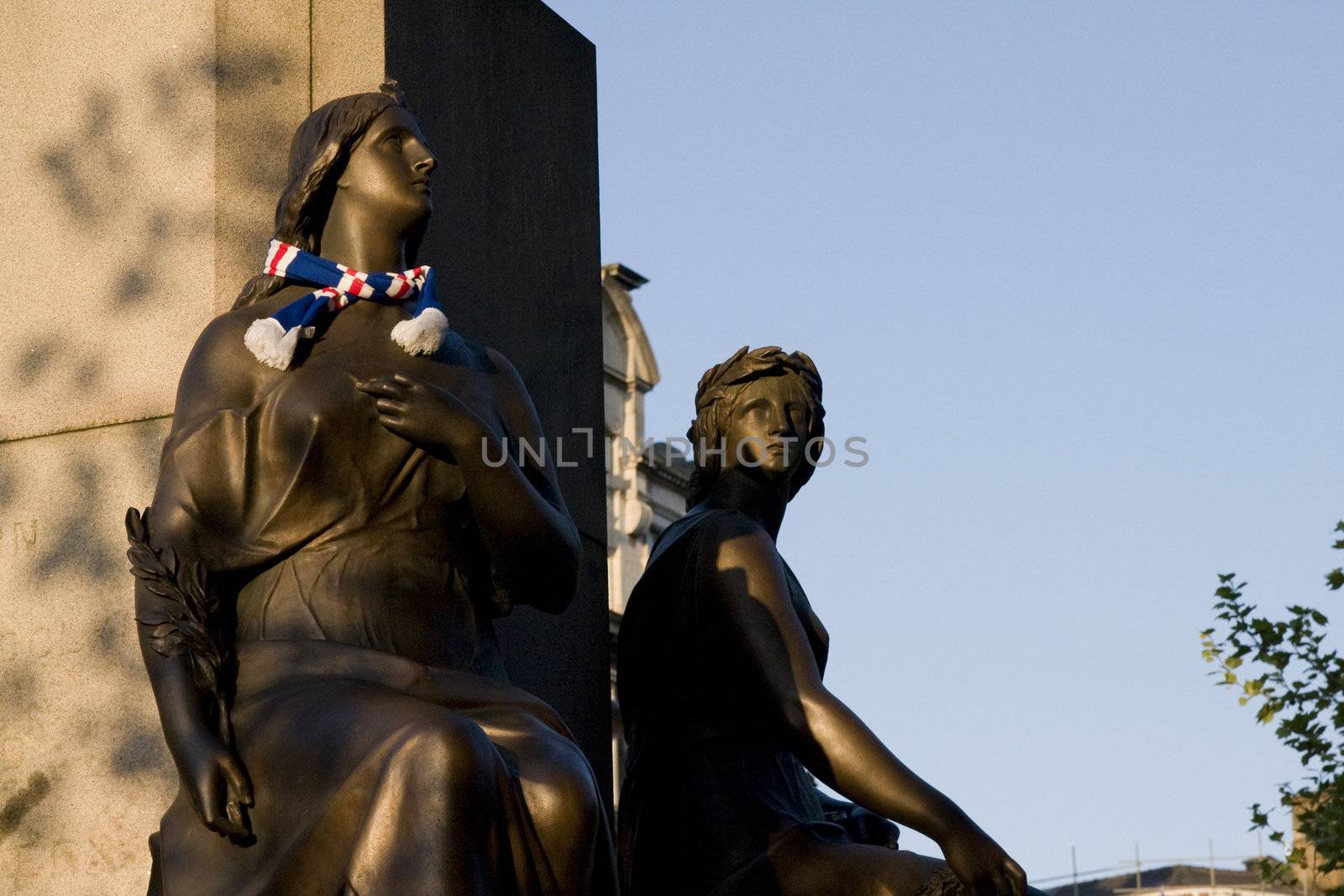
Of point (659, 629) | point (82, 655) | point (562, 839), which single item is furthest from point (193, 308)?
point (562, 839)

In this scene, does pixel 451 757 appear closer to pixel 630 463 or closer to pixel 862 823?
pixel 862 823

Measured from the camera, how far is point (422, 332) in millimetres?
6109

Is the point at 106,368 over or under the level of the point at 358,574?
over

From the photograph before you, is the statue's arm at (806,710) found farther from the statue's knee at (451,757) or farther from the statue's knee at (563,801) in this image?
the statue's knee at (451,757)

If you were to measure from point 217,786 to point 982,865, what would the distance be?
2.00m

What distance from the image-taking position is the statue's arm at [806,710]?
6344mm

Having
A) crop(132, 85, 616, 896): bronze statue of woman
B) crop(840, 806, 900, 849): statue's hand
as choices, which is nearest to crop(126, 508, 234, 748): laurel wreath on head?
crop(132, 85, 616, 896): bronze statue of woman

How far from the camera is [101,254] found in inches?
288

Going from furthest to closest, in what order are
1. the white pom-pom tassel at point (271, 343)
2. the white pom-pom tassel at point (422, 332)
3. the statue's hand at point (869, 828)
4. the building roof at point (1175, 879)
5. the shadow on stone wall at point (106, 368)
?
the building roof at point (1175, 879) < the statue's hand at point (869, 828) < the shadow on stone wall at point (106, 368) < the white pom-pom tassel at point (422, 332) < the white pom-pom tassel at point (271, 343)

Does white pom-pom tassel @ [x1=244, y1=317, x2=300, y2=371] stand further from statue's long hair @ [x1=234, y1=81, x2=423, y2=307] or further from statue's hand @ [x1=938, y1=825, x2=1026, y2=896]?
statue's hand @ [x1=938, y1=825, x2=1026, y2=896]

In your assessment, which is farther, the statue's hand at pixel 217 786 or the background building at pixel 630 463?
the background building at pixel 630 463

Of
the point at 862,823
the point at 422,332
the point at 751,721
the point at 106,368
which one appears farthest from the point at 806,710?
the point at 106,368

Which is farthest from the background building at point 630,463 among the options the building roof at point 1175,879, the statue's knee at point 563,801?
the statue's knee at point 563,801

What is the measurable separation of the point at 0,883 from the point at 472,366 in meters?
2.03
